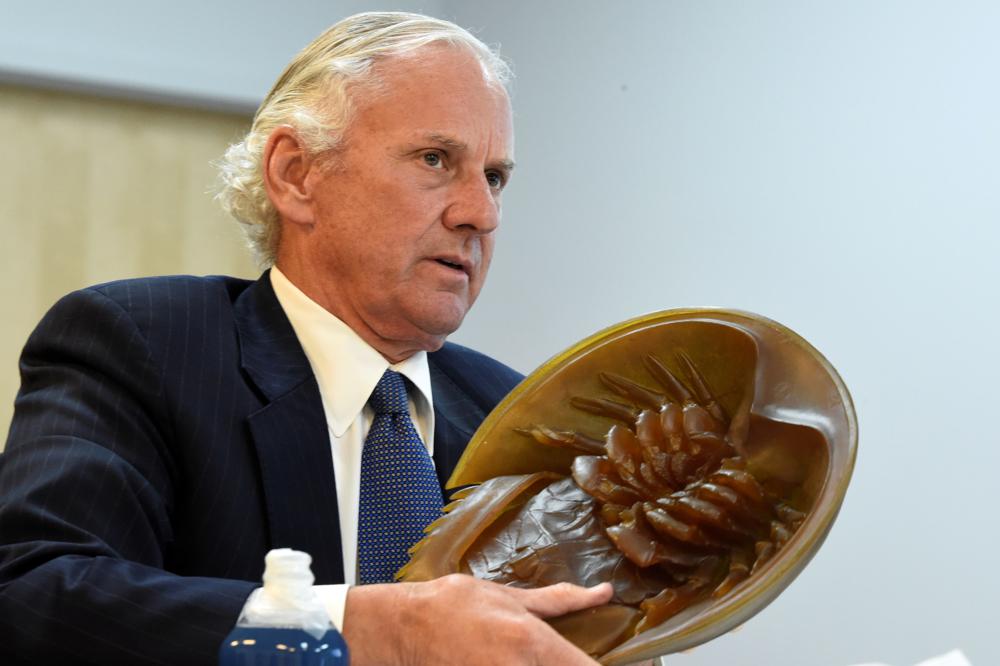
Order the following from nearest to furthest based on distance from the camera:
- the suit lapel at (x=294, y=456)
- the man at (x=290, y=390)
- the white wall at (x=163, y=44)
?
the man at (x=290, y=390) → the suit lapel at (x=294, y=456) → the white wall at (x=163, y=44)

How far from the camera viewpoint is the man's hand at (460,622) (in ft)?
3.29

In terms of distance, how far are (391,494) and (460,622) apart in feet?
1.57

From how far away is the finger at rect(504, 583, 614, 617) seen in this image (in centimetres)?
105

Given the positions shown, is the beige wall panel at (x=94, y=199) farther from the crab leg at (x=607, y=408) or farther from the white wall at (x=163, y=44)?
the crab leg at (x=607, y=408)

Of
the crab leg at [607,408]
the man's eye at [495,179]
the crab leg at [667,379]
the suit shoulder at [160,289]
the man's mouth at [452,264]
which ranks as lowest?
the crab leg at [607,408]

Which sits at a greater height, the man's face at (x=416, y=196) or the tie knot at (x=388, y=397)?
the man's face at (x=416, y=196)

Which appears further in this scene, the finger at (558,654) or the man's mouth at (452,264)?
the man's mouth at (452,264)

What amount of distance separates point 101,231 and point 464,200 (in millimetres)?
2403

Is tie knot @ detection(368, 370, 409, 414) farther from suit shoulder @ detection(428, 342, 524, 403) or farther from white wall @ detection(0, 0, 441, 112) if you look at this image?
white wall @ detection(0, 0, 441, 112)

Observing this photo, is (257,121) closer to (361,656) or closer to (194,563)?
(194,563)

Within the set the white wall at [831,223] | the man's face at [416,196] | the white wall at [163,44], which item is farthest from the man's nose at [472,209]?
the white wall at [163,44]

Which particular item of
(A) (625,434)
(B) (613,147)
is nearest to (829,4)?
(B) (613,147)

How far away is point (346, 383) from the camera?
1.55 m

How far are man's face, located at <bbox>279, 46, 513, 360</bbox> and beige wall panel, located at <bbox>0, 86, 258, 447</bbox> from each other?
7.38ft
